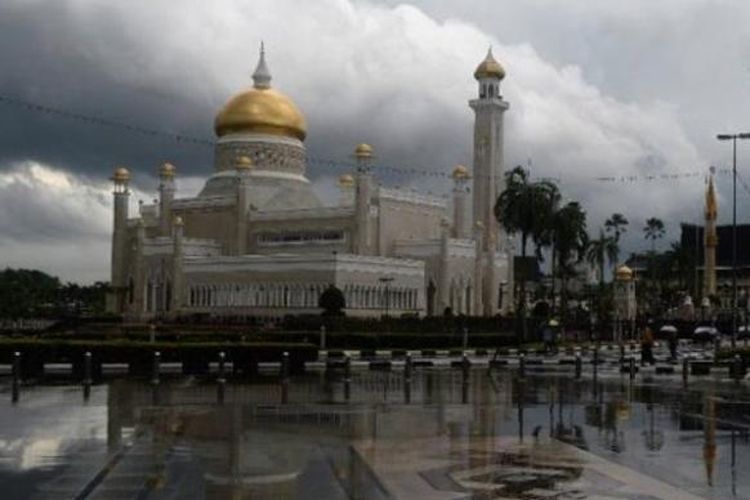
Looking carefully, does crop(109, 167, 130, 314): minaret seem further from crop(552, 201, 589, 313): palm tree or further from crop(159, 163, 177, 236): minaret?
crop(552, 201, 589, 313): palm tree

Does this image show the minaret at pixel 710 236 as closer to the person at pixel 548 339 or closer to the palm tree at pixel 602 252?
the palm tree at pixel 602 252

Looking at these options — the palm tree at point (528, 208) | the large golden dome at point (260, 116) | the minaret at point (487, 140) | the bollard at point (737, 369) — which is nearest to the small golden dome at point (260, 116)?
the large golden dome at point (260, 116)

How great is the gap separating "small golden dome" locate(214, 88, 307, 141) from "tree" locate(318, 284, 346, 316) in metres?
25.2

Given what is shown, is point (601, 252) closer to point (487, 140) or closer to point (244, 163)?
point (487, 140)

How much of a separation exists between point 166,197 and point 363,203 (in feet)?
73.4

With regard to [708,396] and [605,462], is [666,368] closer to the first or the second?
[708,396]

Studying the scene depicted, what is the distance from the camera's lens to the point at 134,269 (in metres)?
85.6

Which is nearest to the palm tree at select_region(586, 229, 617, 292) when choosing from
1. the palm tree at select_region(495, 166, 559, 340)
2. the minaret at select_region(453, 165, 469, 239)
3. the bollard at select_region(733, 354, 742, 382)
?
the minaret at select_region(453, 165, 469, 239)

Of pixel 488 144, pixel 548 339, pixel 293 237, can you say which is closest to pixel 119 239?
pixel 293 237

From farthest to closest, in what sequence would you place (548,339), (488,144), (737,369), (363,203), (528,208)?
(488,144) < (363,203) < (528,208) < (548,339) < (737,369)

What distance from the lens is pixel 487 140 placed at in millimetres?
85000

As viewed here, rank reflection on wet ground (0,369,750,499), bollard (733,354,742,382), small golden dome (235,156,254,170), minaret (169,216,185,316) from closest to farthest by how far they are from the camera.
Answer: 1. reflection on wet ground (0,369,750,499)
2. bollard (733,354,742,382)
3. minaret (169,216,185,316)
4. small golden dome (235,156,254,170)

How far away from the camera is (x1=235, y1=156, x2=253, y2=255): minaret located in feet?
268

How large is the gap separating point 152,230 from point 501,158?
31254 mm
